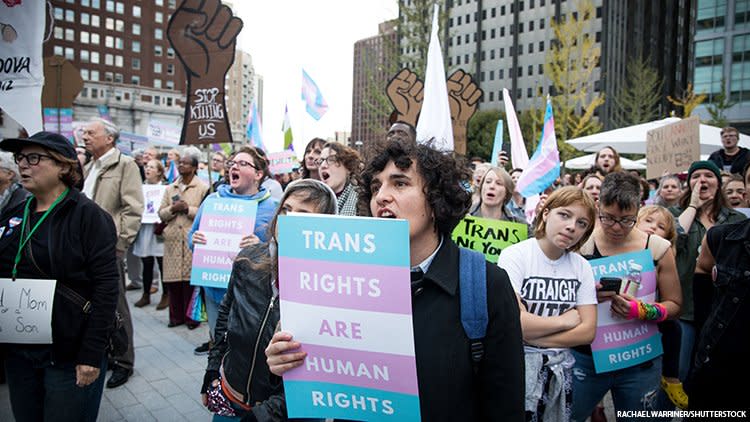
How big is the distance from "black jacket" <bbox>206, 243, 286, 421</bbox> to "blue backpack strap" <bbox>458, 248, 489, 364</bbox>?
2.88ft

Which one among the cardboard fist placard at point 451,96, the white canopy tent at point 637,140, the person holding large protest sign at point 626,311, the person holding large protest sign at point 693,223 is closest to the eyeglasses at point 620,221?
the person holding large protest sign at point 626,311

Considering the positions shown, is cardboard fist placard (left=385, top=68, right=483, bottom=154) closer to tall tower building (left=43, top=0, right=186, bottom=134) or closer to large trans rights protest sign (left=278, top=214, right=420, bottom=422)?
large trans rights protest sign (left=278, top=214, right=420, bottom=422)

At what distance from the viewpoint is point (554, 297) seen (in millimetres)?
2787

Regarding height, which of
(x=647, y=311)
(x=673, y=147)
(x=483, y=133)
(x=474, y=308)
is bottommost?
(x=647, y=311)

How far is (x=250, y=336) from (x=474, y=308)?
1.16m

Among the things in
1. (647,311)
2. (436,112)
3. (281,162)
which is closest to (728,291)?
(647,311)

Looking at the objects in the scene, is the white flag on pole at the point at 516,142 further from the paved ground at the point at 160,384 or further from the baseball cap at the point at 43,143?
the baseball cap at the point at 43,143

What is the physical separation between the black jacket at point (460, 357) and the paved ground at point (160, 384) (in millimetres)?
3166

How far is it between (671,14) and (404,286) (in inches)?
4061

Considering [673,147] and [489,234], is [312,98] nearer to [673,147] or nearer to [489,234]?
[673,147]

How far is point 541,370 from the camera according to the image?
2656 mm

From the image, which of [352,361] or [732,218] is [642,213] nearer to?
[732,218]

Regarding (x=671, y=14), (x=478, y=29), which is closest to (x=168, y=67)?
(x=478, y=29)

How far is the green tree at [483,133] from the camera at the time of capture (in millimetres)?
59094
